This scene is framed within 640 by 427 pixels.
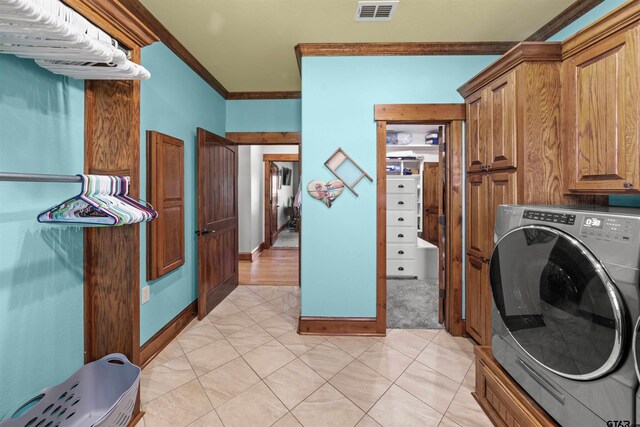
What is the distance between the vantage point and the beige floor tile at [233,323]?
8.61 feet

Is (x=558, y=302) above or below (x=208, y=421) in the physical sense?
above

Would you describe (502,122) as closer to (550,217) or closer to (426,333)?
(550,217)

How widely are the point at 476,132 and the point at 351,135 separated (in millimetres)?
1014

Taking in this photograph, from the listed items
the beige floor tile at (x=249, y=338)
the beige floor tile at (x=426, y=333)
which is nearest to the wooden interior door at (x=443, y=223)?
the beige floor tile at (x=426, y=333)

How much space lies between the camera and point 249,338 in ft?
8.13

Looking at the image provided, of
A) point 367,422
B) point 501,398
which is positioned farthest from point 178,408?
point 501,398

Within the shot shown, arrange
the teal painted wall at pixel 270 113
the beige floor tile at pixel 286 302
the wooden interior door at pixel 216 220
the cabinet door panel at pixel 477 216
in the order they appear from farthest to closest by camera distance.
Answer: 1. the teal painted wall at pixel 270 113
2. the beige floor tile at pixel 286 302
3. the wooden interior door at pixel 216 220
4. the cabinet door panel at pixel 477 216

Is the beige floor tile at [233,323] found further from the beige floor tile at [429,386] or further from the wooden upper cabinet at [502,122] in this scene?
the wooden upper cabinet at [502,122]

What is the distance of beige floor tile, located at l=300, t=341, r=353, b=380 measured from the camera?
2027 millimetres

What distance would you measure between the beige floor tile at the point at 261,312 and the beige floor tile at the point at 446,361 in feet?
4.97

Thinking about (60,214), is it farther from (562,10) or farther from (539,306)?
(562,10)

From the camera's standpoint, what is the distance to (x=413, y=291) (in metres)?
3.64

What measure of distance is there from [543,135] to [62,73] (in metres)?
2.67

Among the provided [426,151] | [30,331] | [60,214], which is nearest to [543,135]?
[60,214]
